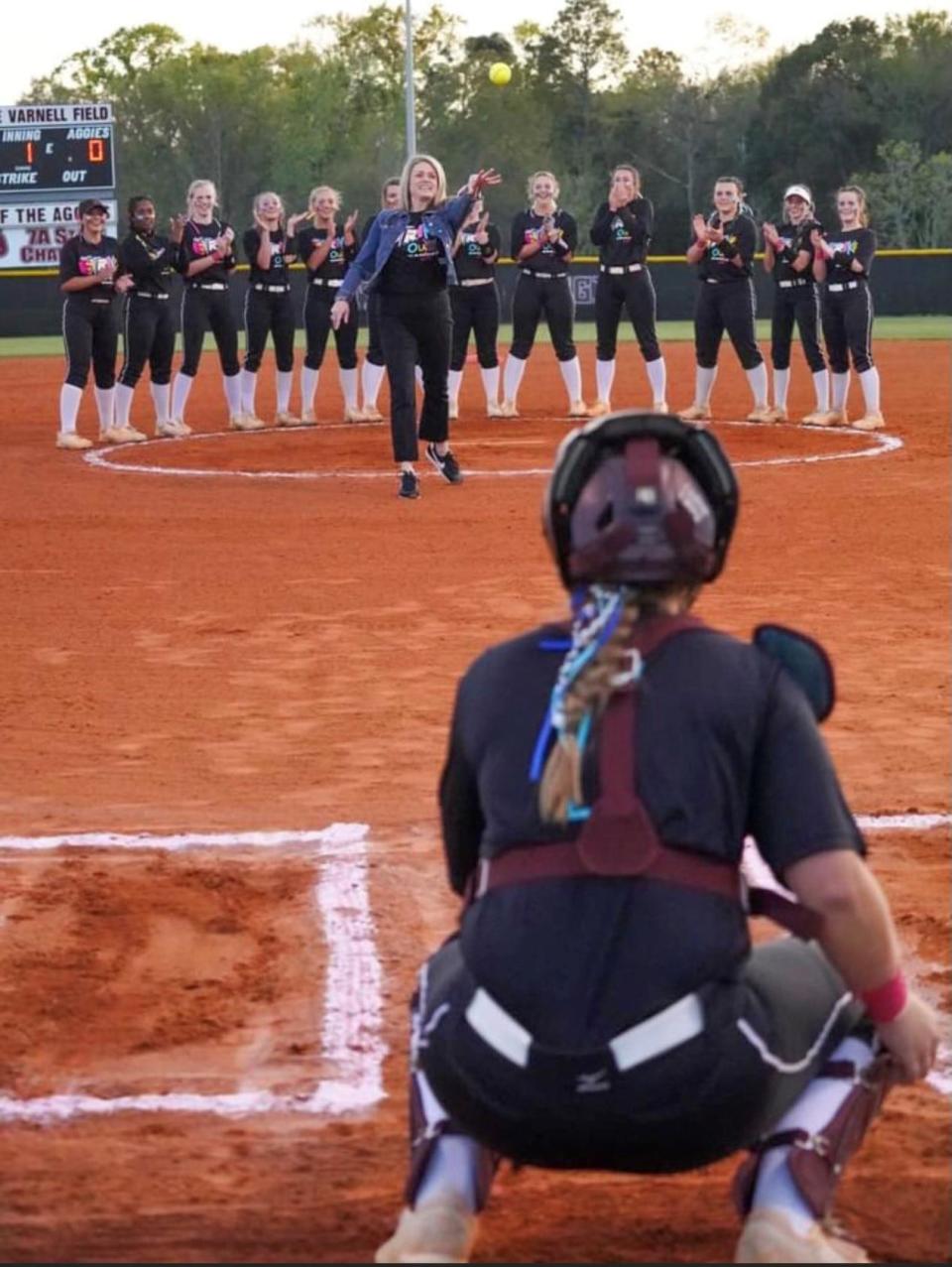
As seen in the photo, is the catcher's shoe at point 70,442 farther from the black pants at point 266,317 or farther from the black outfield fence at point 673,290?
the black outfield fence at point 673,290

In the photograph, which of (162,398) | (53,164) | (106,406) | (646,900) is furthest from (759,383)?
(53,164)

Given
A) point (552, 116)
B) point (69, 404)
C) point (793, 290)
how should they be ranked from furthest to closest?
point (552, 116) < point (793, 290) < point (69, 404)

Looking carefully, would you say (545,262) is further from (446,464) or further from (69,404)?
(446,464)

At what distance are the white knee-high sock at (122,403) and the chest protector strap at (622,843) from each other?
15067 millimetres

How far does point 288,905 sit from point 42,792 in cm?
156

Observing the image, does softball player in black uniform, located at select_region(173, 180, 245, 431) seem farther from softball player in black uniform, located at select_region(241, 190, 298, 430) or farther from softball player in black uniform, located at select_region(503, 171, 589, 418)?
softball player in black uniform, located at select_region(503, 171, 589, 418)

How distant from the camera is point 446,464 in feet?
45.8

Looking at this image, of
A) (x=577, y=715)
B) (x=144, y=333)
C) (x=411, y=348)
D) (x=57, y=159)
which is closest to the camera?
(x=577, y=715)

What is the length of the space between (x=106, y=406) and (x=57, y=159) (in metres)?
16.6

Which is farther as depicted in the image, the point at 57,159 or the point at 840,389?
the point at 57,159

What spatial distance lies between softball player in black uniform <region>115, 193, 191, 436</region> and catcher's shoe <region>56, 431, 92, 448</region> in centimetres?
53

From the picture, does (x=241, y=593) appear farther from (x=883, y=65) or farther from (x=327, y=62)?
(x=327, y=62)

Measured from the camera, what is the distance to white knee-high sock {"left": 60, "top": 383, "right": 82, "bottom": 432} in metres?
17.1

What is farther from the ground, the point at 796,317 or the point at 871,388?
the point at 796,317
